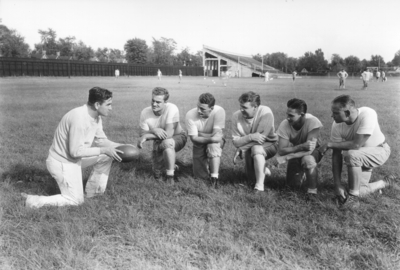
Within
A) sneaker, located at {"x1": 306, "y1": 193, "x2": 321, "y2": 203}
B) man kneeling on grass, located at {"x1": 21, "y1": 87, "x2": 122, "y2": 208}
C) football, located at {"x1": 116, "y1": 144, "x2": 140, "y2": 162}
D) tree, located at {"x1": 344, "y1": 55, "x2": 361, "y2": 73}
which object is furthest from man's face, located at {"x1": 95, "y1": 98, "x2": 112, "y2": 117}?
tree, located at {"x1": 344, "y1": 55, "x2": 361, "y2": 73}

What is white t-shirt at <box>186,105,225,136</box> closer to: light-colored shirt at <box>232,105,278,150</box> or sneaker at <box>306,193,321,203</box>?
light-colored shirt at <box>232,105,278,150</box>

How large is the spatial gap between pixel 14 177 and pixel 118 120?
5667 millimetres

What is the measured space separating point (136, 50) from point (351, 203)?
7008 centimetres

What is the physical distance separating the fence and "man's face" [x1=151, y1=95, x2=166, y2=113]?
145 ft

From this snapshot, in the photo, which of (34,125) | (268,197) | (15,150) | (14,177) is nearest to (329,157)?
(268,197)

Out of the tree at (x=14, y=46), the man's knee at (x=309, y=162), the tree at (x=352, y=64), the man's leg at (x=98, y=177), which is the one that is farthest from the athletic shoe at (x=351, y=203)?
the tree at (x=352, y=64)

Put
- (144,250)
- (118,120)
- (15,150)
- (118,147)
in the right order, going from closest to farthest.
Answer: (144,250) → (118,147) → (15,150) → (118,120)

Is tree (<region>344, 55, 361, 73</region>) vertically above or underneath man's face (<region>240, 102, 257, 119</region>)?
above

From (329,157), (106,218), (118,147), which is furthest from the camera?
(329,157)

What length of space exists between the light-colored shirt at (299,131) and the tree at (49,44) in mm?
67013

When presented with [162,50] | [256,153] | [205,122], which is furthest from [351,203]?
[162,50]

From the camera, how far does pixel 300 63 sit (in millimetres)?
83250

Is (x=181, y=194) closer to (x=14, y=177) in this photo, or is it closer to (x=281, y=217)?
(x=281, y=217)

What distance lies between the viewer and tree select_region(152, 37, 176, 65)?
74.9 m
